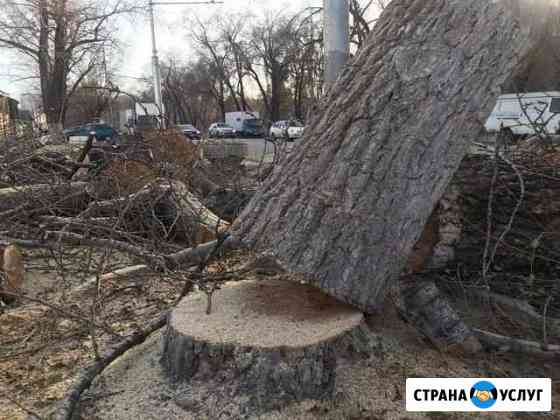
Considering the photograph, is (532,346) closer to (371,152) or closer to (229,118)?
(371,152)

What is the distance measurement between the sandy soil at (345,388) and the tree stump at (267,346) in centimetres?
5

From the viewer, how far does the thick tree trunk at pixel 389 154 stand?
182cm

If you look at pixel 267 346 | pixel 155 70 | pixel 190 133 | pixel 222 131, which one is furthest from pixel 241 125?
pixel 267 346

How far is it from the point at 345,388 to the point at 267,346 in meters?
0.37

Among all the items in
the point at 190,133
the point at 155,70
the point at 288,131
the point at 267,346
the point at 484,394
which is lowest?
the point at 484,394

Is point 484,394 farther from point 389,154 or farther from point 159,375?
point 159,375

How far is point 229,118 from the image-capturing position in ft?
110

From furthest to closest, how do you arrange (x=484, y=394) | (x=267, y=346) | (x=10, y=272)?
(x=10, y=272)
(x=484, y=394)
(x=267, y=346)

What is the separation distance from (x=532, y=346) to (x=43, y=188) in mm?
4193

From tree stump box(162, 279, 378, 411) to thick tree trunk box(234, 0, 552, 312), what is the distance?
6.8 inches

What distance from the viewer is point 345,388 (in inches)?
67.5

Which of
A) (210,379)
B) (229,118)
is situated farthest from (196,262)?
(229,118)

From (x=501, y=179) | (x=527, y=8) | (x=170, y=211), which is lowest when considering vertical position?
(x=170, y=211)

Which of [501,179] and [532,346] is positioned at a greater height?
[501,179]
